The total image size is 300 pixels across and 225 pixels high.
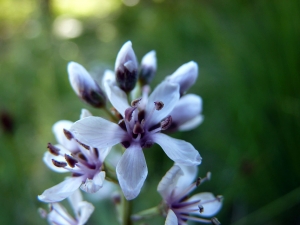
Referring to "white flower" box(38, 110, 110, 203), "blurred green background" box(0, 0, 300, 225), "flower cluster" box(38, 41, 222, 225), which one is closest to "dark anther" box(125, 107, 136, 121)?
"flower cluster" box(38, 41, 222, 225)

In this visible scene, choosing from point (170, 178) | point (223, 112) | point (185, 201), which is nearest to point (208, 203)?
point (185, 201)

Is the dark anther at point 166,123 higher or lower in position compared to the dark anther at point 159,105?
lower

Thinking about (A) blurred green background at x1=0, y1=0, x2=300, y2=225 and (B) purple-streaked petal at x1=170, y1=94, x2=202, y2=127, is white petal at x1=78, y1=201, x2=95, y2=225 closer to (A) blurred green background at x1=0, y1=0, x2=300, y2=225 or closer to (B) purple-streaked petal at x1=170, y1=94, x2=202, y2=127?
(B) purple-streaked petal at x1=170, y1=94, x2=202, y2=127

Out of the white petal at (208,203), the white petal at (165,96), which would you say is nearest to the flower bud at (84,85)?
the white petal at (165,96)

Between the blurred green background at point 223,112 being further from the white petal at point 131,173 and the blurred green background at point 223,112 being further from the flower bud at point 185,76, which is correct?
the white petal at point 131,173

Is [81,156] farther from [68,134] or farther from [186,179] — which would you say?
[186,179]

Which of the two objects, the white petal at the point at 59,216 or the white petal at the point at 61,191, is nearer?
the white petal at the point at 61,191
